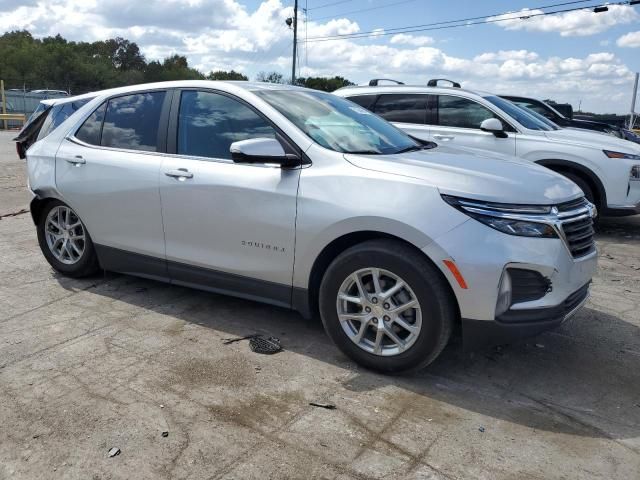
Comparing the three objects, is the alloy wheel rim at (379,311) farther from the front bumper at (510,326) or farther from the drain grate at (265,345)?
the drain grate at (265,345)

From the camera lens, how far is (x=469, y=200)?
3.33 m

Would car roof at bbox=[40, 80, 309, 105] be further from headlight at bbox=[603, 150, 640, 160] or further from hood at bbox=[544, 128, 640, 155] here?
headlight at bbox=[603, 150, 640, 160]

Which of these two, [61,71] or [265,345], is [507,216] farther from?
[61,71]

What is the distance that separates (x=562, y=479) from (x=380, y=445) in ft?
2.73

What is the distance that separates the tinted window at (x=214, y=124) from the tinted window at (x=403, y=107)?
183 inches

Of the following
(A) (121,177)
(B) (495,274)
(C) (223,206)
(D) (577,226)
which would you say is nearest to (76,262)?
(A) (121,177)

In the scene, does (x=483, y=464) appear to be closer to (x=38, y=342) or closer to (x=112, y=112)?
(x=38, y=342)

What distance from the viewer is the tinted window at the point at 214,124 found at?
13.6ft

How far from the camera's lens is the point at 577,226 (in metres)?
3.59

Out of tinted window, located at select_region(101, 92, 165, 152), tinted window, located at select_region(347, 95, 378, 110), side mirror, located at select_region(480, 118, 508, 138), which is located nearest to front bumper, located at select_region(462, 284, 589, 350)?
tinted window, located at select_region(101, 92, 165, 152)

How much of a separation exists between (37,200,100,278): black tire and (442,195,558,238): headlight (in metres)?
3.23

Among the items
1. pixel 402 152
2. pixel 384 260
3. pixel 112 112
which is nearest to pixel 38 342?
pixel 112 112

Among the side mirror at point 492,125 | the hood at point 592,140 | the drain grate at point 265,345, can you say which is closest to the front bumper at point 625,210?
the hood at point 592,140

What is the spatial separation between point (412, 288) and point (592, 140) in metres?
5.66
